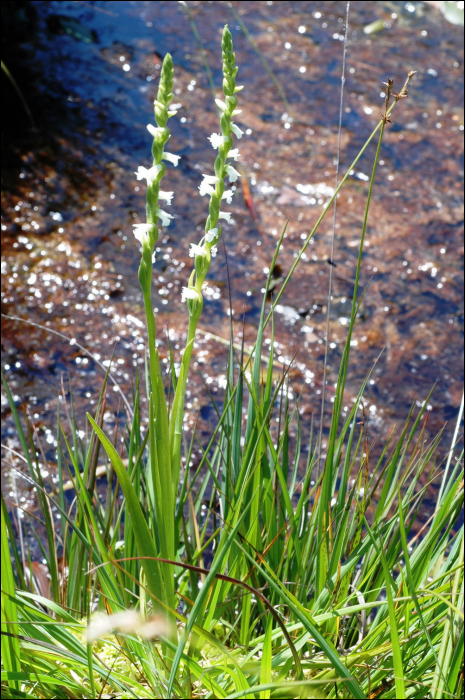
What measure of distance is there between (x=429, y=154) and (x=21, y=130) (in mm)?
1938

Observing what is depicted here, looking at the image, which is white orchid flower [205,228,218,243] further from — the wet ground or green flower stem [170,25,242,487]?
the wet ground

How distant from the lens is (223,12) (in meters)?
3.64

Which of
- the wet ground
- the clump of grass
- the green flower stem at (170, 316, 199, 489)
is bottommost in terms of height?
the clump of grass

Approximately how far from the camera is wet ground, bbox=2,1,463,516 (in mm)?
2201

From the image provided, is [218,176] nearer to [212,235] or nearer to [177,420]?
[212,235]

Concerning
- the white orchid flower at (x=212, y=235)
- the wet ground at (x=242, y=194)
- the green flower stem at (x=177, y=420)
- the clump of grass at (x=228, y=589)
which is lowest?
the clump of grass at (x=228, y=589)

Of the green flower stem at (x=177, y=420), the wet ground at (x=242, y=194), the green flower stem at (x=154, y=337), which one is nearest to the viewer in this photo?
the green flower stem at (x=154, y=337)

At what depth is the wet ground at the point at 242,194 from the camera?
220 cm

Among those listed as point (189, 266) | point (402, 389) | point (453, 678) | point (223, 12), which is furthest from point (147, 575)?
point (223, 12)

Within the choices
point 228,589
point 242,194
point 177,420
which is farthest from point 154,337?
point 242,194

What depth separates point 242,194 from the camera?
9.04 ft

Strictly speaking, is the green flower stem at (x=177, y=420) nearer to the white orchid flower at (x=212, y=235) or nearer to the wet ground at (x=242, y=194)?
the white orchid flower at (x=212, y=235)

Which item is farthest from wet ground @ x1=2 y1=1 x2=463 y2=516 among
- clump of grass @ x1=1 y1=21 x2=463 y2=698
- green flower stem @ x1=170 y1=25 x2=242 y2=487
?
green flower stem @ x1=170 y1=25 x2=242 y2=487

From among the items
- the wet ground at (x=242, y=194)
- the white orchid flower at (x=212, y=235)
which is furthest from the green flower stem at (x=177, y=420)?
the wet ground at (x=242, y=194)
